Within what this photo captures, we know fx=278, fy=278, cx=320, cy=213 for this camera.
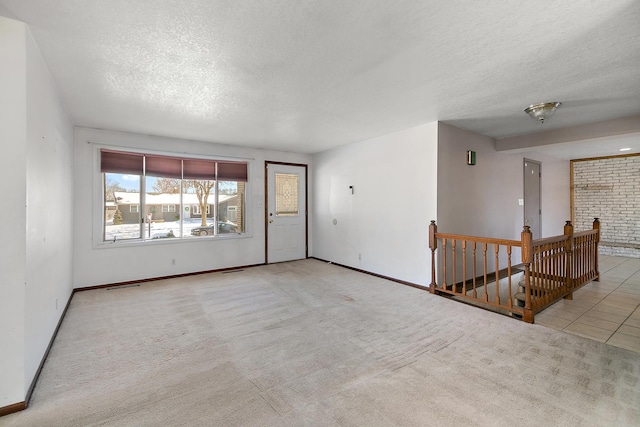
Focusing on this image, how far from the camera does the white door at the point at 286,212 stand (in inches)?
237

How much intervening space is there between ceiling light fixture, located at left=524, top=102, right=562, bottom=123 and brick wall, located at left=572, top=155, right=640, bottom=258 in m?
5.17

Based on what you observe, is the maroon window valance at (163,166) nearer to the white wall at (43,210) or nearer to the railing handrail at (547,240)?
the white wall at (43,210)

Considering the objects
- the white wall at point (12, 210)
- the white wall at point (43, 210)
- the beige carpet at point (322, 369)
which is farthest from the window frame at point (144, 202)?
the white wall at point (12, 210)

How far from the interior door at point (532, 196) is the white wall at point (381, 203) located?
3.09 meters

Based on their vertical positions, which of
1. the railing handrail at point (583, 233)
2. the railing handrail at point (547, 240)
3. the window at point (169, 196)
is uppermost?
the window at point (169, 196)

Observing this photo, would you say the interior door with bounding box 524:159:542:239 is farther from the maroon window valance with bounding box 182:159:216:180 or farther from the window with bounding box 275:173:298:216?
the maroon window valance with bounding box 182:159:216:180

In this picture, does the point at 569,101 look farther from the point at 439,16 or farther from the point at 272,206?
the point at 272,206

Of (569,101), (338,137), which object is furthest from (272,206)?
(569,101)

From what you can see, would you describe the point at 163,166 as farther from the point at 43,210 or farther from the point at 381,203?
the point at 381,203

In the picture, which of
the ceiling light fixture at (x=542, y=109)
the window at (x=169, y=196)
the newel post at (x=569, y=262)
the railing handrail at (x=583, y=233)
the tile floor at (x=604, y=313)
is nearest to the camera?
the tile floor at (x=604, y=313)

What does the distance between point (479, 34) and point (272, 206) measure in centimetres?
477

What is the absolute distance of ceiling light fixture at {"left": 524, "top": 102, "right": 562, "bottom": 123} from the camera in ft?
10.6

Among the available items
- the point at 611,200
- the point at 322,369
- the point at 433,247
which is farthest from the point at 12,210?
the point at 611,200

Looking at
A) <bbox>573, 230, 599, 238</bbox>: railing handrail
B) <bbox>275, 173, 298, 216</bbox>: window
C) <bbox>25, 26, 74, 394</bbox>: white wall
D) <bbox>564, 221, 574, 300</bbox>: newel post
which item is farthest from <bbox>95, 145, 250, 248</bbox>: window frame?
<bbox>573, 230, 599, 238</bbox>: railing handrail
